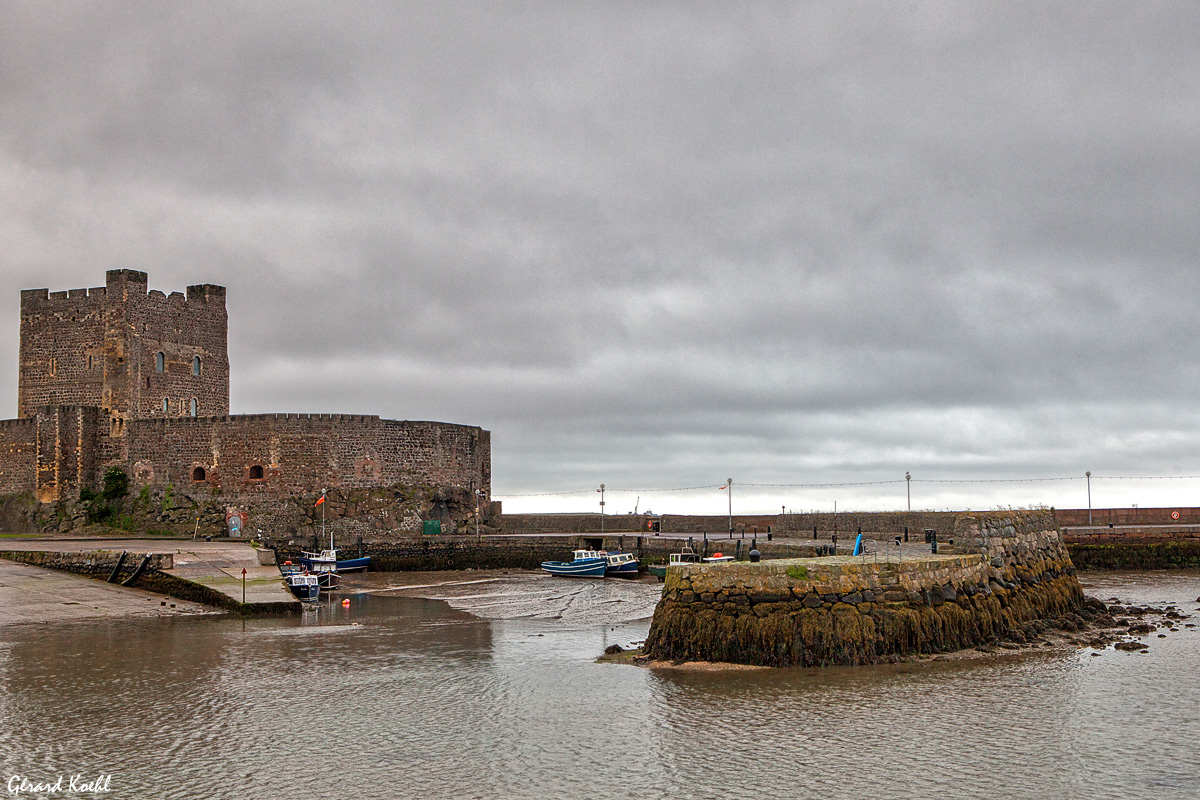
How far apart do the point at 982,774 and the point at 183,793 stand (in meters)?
7.13

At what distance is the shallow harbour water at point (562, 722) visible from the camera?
9328 mm

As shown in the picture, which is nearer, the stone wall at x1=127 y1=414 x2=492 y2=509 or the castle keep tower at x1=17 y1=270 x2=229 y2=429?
the stone wall at x1=127 y1=414 x2=492 y2=509

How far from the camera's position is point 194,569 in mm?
24078

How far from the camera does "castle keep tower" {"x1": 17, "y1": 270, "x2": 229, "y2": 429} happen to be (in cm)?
3884

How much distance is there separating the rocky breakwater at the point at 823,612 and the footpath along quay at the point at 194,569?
10546 mm

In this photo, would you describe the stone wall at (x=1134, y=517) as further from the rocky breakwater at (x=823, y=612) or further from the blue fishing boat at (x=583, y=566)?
the rocky breakwater at (x=823, y=612)

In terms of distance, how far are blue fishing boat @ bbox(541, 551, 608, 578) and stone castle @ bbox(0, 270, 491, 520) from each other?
8.46 meters

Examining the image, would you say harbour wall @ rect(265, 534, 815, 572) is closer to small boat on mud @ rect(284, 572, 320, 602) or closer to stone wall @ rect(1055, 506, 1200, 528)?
small boat on mud @ rect(284, 572, 320, 602)

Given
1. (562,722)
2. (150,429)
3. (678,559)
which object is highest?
(150,429)

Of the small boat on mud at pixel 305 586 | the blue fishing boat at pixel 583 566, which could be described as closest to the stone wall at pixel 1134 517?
the blue fishing boat at pixel 583 566

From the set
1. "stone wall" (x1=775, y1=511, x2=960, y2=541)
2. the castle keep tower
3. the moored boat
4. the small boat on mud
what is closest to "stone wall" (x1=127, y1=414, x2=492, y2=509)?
the castle keep tower

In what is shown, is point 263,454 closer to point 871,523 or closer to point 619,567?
point 619,567

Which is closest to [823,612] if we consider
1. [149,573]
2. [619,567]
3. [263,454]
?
[149,573]

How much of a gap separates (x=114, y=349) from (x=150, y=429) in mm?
3327
